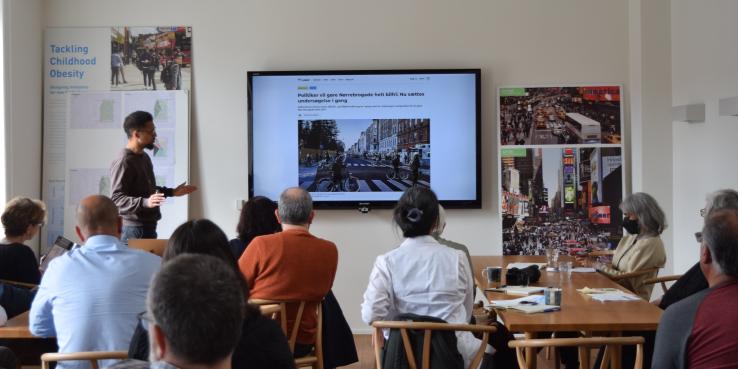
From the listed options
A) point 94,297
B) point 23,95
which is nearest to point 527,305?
point 94,297

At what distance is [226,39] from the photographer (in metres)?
6.98

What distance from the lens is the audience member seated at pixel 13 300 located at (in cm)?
400

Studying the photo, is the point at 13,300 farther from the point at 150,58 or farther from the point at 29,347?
the point at 150,58

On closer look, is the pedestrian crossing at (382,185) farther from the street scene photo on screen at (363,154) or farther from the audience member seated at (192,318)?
the audience member seated at (192,318)

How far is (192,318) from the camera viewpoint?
152cm

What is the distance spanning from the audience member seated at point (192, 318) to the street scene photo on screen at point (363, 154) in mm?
5351

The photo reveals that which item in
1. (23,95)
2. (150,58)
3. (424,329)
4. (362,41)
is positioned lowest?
(424,329)

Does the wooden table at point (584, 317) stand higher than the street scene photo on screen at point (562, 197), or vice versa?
the street scene photo on screen at point (562, 197)

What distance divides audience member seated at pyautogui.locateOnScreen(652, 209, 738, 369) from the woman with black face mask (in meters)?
2.60

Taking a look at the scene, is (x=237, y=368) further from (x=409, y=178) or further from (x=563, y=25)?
(x=563, y=25)

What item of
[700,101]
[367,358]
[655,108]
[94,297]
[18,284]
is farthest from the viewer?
[655,108]

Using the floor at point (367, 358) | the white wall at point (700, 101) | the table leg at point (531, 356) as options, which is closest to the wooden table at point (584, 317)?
the table leg at point (531, 356)

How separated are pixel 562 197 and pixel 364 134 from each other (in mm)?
1723

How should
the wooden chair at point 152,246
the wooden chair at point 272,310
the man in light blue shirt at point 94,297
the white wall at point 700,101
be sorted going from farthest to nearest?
1. the white wall at point 700,101
2. the wooden chair at point 152,246
3. the wooden chair at point 272,310
4. the man in light blue shirt at point 94,297
